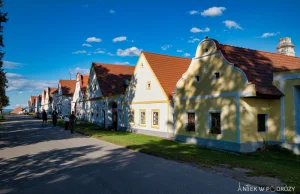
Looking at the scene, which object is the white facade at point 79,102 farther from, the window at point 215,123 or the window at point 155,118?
the window at point 215,123

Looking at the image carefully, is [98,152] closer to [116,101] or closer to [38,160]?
[38,160]

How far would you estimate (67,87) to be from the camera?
5544cm

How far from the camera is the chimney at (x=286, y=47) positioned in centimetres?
2062

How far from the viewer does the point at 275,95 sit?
12578 millimetres

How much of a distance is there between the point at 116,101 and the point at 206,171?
18.1 metres

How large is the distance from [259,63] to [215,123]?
453cm

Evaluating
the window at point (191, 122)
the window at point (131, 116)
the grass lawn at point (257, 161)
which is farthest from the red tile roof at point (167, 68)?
the grass lawn at point (257, 161)

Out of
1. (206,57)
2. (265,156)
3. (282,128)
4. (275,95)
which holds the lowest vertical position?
(265,156)

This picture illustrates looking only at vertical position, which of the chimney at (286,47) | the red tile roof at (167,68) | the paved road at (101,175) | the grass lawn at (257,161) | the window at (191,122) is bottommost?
the grass lawn at (257,161)

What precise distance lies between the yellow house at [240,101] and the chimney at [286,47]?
580cm

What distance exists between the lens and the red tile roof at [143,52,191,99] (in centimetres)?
1942

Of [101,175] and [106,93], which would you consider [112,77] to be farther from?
[101,175]

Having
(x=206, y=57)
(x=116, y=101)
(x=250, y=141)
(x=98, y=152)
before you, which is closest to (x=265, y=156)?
(x=250, y=141)

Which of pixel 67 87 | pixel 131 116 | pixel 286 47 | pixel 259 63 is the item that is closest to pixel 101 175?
pixel 259 63
